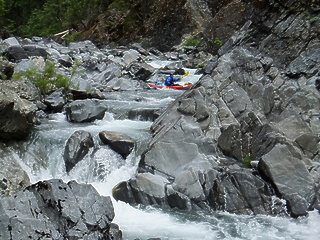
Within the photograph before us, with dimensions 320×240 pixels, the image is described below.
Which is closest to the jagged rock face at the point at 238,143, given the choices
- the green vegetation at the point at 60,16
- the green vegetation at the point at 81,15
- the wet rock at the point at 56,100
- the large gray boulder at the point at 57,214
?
the large gray boulder at the point at 57,214

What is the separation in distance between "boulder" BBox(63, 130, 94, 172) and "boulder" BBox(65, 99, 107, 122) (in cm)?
188

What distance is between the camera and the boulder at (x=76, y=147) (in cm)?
962

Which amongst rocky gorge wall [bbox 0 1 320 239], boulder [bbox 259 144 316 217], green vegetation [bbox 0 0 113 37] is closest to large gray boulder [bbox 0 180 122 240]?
rocky gorge wall [bbox 0 1 320 239]

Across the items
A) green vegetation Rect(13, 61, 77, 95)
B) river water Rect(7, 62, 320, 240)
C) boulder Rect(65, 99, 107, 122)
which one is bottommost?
river water Rect(7, 62, 320, 240)

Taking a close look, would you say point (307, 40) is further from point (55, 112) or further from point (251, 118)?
point (55, 112)

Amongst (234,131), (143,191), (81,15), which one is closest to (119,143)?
(143,191)

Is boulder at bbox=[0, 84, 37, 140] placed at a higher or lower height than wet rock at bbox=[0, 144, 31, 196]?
higher

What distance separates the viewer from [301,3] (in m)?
13.0

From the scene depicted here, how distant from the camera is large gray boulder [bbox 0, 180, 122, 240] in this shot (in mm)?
5547

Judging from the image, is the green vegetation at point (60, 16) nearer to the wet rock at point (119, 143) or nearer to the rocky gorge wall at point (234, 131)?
the rocky gorge wall at point (234, 131)

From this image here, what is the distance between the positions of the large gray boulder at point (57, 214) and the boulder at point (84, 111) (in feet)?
17.9

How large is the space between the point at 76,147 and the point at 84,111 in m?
2.42

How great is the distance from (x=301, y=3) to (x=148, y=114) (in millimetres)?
6074

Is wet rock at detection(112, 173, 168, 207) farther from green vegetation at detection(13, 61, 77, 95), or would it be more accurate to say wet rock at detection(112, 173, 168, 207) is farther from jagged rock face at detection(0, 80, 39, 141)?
green vegetation at detection(13, 61, 77, 95)
